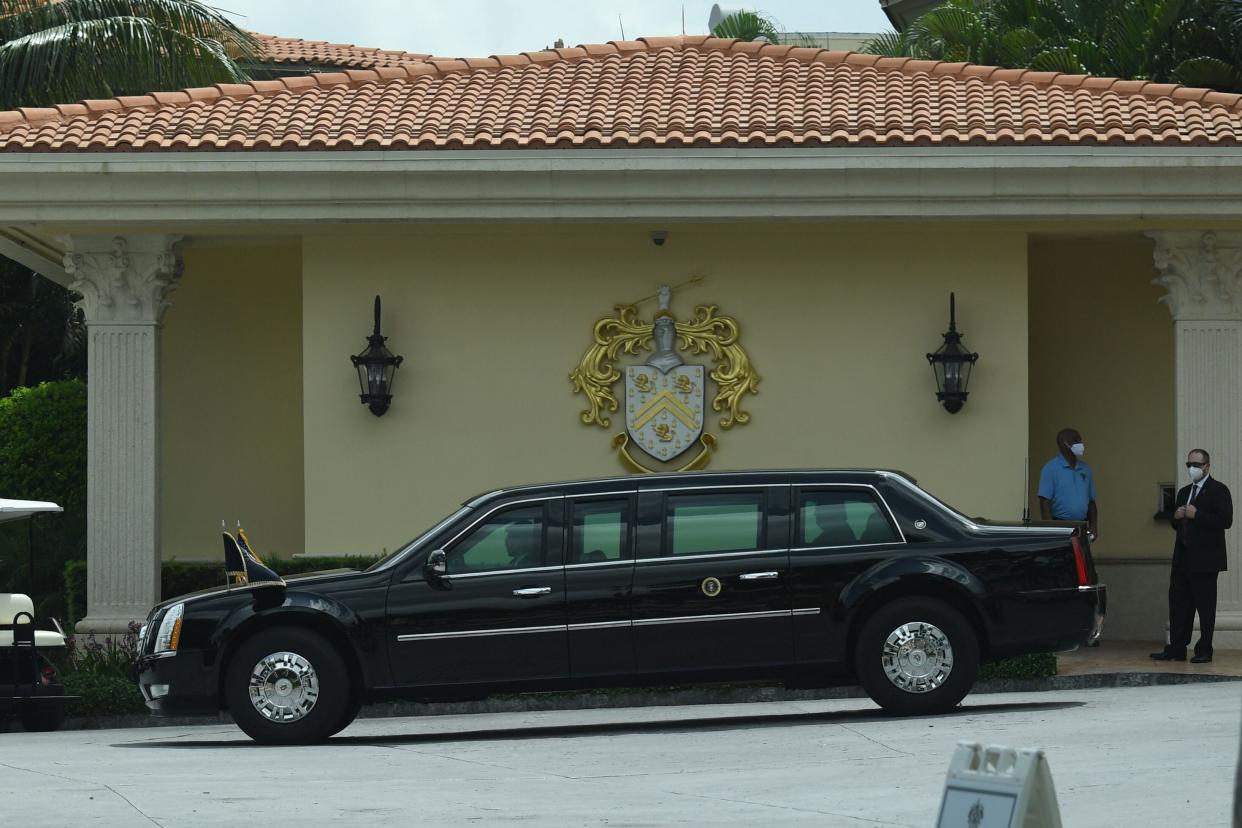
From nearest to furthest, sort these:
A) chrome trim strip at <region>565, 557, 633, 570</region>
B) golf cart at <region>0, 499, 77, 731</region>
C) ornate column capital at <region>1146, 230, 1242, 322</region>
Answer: chrome trim strip at <region>565, 557, 633, 570</region>
golf cart at <region>0, 499, 77, 731</region>
ornate column capital at <region>1146, 230, 1242, 322</region>

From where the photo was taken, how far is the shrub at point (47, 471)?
1848 centimetres

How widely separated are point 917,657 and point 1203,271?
5688 mm

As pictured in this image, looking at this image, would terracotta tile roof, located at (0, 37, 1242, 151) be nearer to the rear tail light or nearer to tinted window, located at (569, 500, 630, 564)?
tinted window, located at (569, 500, 630, 564)

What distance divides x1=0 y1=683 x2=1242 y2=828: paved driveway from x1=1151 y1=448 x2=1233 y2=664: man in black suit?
1.36 m

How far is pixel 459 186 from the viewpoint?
1491cm

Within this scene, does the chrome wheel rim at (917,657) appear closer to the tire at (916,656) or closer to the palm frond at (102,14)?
the tire at (916,656)

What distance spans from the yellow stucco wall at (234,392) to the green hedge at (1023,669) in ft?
23.1

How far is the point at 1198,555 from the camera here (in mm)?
13836

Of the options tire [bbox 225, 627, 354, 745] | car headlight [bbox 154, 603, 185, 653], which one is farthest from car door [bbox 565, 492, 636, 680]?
car headlight [bbox 154, 603, 185, 653]

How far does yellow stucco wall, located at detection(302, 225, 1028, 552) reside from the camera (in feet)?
50.9

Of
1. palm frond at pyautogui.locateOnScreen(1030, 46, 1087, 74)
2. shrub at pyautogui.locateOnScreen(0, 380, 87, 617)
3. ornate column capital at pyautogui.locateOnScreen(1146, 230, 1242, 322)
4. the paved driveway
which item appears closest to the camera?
the paved driveway

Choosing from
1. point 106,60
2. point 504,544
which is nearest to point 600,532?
point 504,544

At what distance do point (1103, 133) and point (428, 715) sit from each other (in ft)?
24.0

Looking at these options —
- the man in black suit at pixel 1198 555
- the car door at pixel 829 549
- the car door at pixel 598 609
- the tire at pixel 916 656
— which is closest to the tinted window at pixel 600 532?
the car door at pixel 598 609
